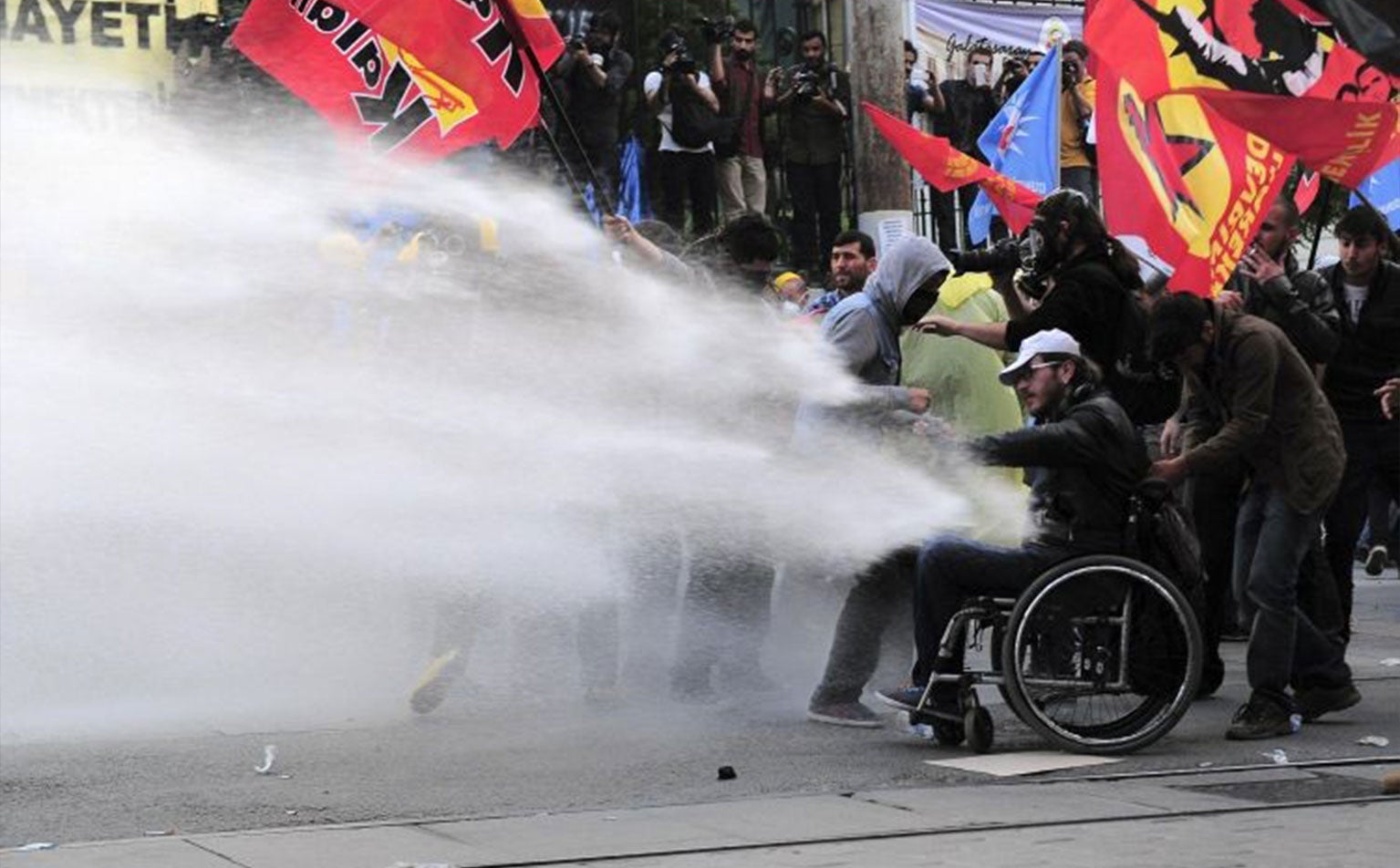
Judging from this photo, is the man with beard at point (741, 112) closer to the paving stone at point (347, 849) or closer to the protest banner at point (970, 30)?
the protest banner at point (970, 30)

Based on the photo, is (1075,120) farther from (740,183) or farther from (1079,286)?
(1079,286)

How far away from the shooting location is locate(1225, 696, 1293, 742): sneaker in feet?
28.0

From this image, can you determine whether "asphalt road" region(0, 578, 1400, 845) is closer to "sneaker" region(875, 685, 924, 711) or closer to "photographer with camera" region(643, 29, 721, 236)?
"sneaker" region(875, 685, 924, 711)

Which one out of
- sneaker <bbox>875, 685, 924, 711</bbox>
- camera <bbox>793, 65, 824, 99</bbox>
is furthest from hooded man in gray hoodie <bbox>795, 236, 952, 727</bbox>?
camera <bbox>793, 65, 824, 99</bbox>

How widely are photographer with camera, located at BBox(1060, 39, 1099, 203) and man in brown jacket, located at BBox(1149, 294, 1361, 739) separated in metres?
8.69

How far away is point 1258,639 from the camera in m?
8.69

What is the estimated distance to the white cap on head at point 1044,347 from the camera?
843 centimetres

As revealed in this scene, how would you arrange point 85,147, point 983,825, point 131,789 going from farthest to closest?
point 85,147
point 131,789
point 983,825

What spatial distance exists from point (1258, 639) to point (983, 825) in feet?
7.13

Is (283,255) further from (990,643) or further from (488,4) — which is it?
(990,643)

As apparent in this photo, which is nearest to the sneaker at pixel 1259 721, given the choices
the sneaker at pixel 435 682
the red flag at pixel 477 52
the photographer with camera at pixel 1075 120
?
the sneaker at pixel 435 682

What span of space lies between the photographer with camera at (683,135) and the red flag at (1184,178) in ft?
19.4

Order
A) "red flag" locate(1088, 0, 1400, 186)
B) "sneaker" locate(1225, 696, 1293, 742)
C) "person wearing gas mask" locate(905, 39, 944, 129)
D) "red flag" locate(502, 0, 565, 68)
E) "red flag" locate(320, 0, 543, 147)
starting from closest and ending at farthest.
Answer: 1. "sneaker" locate(1225, 696, 1293, 742)
2. "red flag" locate(1088, 0, 1400, 186)
3. "red flag" locate(320, 0, 543, 147)
4. "red flag" locate(502, 0, 565, 68)
5. "person wearing gas mask" locate(905, 39, 944, 129)

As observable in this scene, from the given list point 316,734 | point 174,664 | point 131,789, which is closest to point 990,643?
point 316,734
